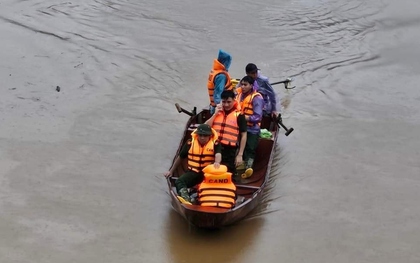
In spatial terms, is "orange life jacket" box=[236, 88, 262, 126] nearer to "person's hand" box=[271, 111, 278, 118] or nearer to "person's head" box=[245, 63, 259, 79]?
"person's head" box=[245, 63, 259, 79]

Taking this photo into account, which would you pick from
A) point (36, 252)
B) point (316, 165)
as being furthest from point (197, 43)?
point (36, 252)

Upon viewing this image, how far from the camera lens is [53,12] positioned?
17.4 m

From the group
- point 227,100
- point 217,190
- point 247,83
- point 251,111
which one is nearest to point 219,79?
point 247,83

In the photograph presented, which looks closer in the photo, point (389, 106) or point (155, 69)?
point (389, 106)

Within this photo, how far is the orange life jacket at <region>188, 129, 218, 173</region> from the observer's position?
895 cm

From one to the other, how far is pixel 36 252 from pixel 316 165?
183 inches

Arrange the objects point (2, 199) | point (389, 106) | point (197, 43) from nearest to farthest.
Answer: point (2, 199) → point (389, 106) → point (197, 43)

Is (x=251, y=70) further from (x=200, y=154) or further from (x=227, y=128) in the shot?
(x=200, y=154)

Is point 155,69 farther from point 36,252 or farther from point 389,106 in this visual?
point 36,252

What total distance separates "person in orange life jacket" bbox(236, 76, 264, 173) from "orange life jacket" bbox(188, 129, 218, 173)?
1216 millimetres

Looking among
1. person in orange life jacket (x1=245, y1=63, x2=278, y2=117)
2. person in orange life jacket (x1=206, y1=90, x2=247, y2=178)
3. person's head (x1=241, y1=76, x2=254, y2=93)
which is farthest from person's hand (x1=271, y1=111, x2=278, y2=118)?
person in orange life jacket (x1=206, y1=90, x2=247, y2=178)

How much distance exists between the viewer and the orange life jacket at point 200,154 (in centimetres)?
895

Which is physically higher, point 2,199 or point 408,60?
point 408,60

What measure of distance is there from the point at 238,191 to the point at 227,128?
2.90ft
